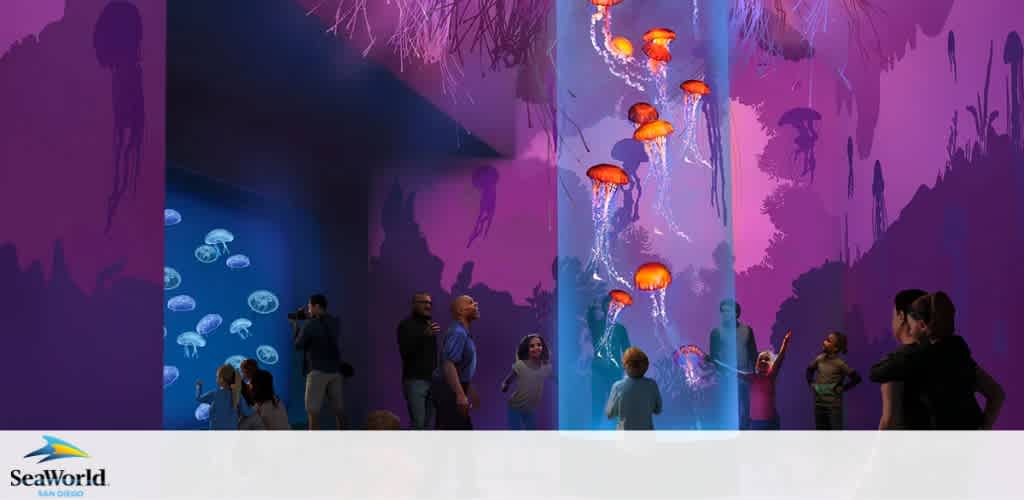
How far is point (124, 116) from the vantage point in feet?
11.8

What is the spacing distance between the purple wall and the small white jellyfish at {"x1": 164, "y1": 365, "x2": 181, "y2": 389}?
114 inches

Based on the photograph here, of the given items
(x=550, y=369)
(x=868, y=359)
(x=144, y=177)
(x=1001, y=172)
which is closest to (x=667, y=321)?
(x=550, y=369)

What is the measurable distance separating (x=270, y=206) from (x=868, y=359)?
182 inches

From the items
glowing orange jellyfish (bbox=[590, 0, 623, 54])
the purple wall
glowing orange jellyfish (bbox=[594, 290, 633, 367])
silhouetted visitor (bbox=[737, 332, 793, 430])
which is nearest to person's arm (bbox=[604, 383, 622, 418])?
glowing orange jellyfish (bbox=[594, 290, 633, 367])

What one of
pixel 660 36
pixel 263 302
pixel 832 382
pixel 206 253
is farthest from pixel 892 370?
pixel 206 253

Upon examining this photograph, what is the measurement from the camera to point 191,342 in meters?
6.68

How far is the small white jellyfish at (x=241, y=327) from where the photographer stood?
7.12m

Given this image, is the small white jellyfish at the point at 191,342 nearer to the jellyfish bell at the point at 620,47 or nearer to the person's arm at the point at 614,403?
the person's arm at the point at 614,403

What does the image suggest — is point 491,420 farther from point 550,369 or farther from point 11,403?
point 11,403

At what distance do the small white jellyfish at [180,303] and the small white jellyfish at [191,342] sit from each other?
21 centimetres

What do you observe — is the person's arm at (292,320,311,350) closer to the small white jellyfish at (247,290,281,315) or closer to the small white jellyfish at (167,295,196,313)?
the small white jellyfish at (247,290,281,315)

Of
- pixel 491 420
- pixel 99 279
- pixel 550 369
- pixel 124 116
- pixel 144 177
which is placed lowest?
pixel 491 420

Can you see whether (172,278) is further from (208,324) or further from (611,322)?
(611,322)

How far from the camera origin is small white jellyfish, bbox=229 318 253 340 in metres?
7.12
